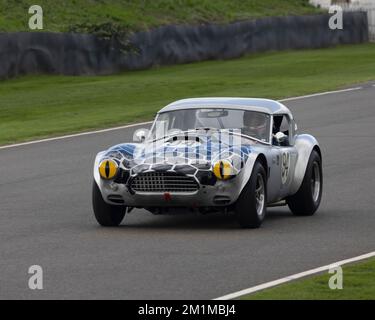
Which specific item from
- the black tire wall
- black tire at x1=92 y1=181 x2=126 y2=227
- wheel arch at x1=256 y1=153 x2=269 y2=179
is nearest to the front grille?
black tire at x1=92 y1=181 x2=126 y2=227

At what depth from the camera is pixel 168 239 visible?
12789mm

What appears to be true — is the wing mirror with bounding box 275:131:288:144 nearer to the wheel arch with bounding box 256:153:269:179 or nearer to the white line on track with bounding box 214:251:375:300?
the wheel arch with bounding box 256:153:269:179

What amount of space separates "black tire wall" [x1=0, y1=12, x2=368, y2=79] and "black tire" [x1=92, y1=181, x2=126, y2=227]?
1933cm

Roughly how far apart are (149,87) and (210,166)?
66.9ft

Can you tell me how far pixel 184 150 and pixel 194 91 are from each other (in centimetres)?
1889

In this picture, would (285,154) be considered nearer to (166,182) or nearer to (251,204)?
(251,204)

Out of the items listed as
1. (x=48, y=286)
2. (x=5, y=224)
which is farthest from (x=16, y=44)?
(x=48, y=286)

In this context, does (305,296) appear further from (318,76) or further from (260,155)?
Result: (318,76)

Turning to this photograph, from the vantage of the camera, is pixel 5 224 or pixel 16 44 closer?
pixel 5 224

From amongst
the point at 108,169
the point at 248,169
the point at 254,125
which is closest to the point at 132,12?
the point at 254,125

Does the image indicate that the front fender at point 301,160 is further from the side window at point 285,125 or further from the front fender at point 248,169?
the front fender at point 248,169

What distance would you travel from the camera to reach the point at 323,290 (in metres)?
9.92

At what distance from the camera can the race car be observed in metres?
13.2

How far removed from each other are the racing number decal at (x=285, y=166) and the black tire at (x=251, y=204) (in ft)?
2.16
